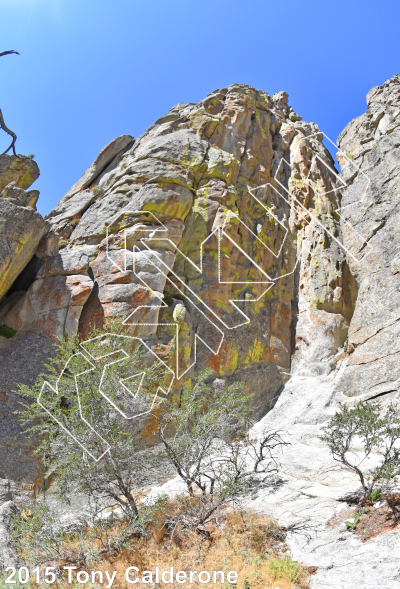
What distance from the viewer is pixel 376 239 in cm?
1817

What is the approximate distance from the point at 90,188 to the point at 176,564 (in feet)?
62.9

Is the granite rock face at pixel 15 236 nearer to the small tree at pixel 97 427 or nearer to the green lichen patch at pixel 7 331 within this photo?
the green lichen patch at pixel 7 331

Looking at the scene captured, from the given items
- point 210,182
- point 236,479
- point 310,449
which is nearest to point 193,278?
point 210,182

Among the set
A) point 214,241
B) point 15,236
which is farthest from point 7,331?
point 214,241

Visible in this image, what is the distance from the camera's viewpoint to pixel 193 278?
18656mm

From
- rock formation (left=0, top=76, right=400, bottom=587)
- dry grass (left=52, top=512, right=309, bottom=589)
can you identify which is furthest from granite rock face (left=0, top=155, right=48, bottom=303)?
dry grass (left=52, top=512, right=309, bottom=589)

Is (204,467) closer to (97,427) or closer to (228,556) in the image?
(228,556)

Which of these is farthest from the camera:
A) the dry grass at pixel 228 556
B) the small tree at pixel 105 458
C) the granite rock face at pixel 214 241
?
the granite rock face at pixel 214 241

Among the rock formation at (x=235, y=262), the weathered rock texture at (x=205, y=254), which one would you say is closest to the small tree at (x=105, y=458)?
the rock formation at (x=235, y=262)

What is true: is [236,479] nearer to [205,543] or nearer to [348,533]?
[205,543]

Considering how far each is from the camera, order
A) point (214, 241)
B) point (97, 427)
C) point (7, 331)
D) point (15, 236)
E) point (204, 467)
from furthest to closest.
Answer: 1. point (214, 241)
2. point (7, 331)
3. point (15, 236)
4. point (204, 467)
5. point (97, 427)

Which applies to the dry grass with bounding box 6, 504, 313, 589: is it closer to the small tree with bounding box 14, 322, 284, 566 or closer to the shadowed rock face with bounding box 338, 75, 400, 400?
the small tree with bounding box 14, 322, 284, 566

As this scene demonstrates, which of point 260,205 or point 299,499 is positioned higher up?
point 260,205

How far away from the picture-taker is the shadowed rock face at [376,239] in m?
15.0
